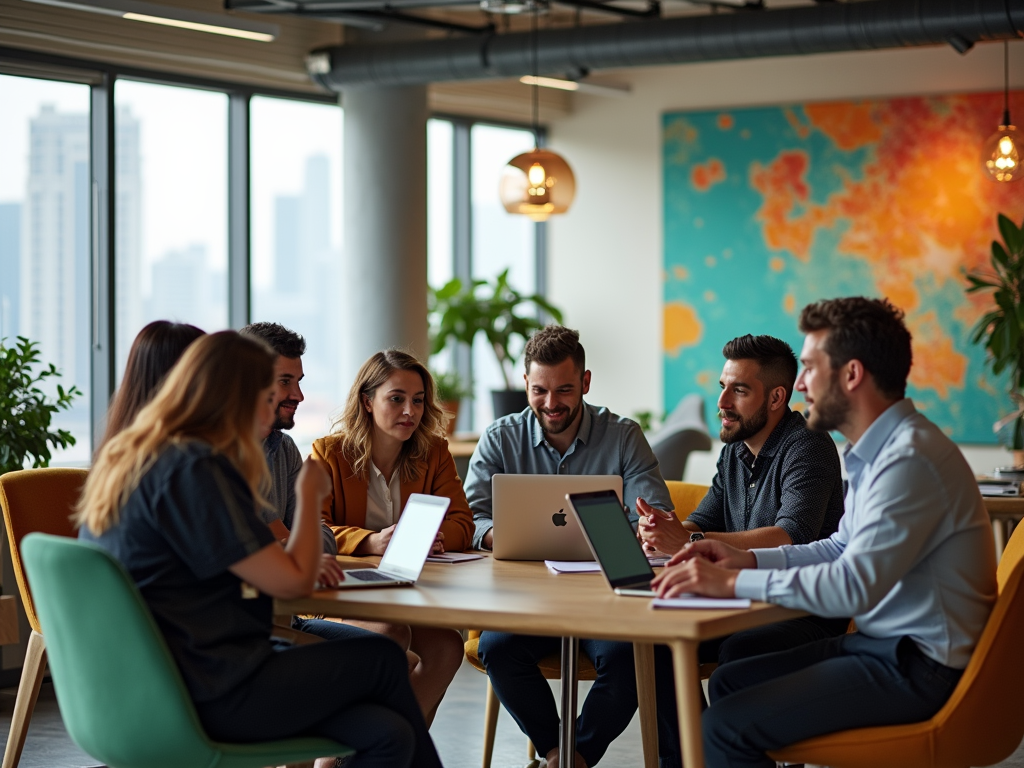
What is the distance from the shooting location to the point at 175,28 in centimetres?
678

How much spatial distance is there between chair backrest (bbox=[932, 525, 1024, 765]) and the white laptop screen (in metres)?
1.18

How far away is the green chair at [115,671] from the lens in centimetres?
247

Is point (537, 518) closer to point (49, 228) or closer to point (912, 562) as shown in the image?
point (912, 562)

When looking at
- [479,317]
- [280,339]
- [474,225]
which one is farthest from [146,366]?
[474,225]

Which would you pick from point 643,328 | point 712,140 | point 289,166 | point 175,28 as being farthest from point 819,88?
point 175,28

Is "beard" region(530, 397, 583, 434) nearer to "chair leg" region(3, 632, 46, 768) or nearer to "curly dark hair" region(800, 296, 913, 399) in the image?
"curly dark hair" region(800, 296, 913, 399)

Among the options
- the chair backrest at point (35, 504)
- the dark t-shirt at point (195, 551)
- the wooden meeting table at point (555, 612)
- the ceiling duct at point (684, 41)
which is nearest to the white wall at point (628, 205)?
the ceiling duct at point (684, 41)

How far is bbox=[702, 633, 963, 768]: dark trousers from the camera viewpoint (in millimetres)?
2736

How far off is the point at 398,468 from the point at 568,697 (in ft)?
3.12

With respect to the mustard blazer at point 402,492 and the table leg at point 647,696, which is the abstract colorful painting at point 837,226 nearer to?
the mustard blazer at point 402,492

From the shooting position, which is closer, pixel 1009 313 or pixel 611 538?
pixel 611 538

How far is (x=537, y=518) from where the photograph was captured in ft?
11.1

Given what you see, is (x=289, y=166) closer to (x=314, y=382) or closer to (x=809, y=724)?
(x=314, y=382)

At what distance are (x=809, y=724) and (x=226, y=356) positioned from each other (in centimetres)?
144
